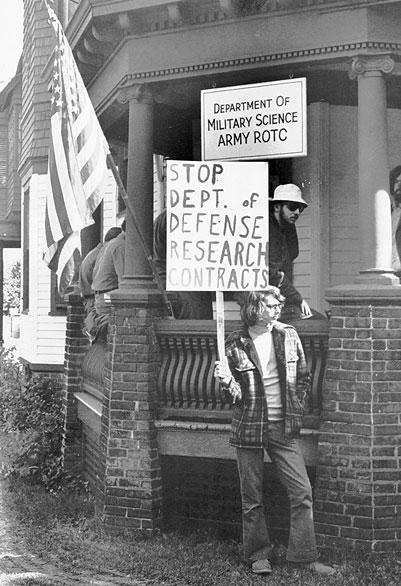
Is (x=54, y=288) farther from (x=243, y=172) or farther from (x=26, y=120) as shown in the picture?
(x=243, y=172)

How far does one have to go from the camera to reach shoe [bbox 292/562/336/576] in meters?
5.52

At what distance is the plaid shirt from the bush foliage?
3836mm

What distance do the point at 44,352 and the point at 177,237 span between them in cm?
817

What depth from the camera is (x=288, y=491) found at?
5586 mm

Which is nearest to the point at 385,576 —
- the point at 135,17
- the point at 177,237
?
the point at 177,237

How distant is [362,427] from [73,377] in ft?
14.2

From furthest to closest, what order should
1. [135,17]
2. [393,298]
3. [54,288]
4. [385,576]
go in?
[54,288], [135,17], [393,298], [385,576]

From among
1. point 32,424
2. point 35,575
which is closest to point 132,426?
point 35,575

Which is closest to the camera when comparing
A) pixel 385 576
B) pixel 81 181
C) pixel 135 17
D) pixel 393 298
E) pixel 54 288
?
pixel 385 576

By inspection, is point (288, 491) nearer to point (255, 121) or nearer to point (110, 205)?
point (255, 121)

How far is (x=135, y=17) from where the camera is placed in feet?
22.3

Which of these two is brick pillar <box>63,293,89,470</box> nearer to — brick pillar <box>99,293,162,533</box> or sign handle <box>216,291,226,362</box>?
brick pillar <box>99,293,162,533</box>

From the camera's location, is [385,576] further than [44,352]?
No

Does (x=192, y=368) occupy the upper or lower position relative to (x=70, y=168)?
lower
